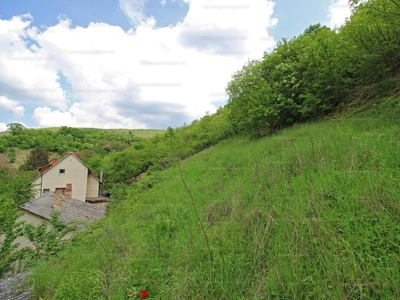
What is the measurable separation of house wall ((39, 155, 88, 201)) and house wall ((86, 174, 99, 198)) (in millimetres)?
1917

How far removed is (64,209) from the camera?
15953mm

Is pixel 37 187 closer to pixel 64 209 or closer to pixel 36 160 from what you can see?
pixel 64 209

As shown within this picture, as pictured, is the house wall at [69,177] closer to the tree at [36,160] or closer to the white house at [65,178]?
the white house at [65,178]

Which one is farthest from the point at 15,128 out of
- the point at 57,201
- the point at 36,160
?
the point at 57,201

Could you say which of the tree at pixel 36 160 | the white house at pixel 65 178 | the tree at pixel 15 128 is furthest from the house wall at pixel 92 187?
the tree at pixel 15 128

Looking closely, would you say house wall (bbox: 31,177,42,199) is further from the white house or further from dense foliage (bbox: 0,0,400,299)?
dense foliage (bbox: 0,0,400,299)

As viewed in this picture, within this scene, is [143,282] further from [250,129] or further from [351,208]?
[250,129]

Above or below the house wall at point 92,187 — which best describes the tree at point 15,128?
above

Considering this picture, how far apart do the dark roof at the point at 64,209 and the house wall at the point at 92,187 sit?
44.6 ft

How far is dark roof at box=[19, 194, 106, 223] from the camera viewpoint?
14697 mm

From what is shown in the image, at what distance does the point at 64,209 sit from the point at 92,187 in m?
16.6

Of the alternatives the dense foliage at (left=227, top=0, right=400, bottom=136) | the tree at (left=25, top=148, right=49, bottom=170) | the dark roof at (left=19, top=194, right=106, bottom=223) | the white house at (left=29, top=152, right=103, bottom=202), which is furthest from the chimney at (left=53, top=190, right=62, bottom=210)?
the tree at (left=25, top=148, right=49, bottom=170)

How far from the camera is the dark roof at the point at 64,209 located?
14697 millimetres

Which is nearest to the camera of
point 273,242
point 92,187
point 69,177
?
point 273,242
